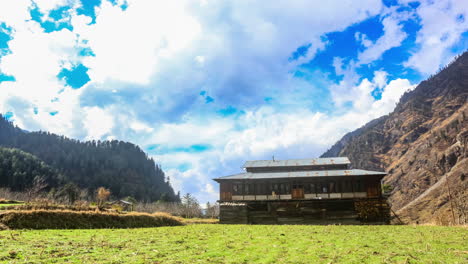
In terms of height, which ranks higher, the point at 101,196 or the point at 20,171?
the point at 20,171

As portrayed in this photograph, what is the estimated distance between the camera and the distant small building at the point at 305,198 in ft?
134

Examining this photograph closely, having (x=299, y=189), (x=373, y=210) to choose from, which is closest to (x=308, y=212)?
(x=299, y=189)

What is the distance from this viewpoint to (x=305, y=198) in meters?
43.0

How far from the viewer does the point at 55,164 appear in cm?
19138

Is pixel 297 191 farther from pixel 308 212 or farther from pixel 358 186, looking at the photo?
pixel 358 186

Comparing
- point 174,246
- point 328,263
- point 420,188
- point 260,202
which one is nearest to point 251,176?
point 260,202

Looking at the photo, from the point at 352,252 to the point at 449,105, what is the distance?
574 ft

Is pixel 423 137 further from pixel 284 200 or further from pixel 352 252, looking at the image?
pixel 352 252

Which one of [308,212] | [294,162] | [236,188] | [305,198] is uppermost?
[294,162]

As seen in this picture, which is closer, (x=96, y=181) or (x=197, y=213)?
(x=197, y=213)

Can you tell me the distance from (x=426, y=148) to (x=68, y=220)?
138m

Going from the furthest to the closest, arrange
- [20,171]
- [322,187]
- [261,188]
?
[20,171], [261,188], [322,187]

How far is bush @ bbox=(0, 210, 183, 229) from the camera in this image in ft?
74.3

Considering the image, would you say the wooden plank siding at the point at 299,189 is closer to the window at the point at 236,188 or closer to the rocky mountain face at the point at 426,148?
the window at the point at 236,188
